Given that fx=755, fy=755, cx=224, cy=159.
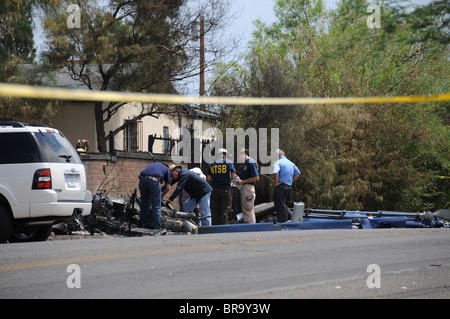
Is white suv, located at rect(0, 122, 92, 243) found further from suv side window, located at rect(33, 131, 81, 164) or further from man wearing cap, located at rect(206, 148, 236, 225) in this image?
→ man wearing cap, located at rect(206, 148, 236, 225)

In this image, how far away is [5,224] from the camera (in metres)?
12.3

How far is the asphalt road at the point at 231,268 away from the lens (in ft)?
23.8


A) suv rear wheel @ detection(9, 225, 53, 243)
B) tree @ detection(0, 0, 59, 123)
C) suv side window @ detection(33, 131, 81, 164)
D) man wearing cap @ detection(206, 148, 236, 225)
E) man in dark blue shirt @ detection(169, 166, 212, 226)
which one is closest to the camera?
suv side window @ detection(33, 131, 81, 164)

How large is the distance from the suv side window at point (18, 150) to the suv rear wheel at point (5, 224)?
771mm

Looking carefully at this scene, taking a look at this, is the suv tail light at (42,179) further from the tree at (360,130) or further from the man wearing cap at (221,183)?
the tree at (360,130)

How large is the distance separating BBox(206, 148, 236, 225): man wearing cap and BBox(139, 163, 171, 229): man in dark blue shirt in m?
1.83

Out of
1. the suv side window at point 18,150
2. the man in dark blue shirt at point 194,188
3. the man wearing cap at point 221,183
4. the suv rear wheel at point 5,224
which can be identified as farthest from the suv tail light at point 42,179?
the man wearing cap at point 221,183

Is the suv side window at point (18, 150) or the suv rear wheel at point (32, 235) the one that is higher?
the suv side window at point (18, 150)

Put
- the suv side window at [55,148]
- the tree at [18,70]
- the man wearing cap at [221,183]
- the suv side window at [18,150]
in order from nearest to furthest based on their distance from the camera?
1. the suv side window at [18,150]
2. the suv side window at [55,148]
3. the man wearing cap at [221,183]
4. the tree at [18,70]

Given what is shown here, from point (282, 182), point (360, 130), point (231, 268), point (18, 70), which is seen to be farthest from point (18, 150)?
point (360, 130)

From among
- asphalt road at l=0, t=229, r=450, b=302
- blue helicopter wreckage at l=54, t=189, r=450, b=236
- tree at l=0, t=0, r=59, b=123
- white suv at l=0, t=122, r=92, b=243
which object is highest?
tree at l=0, t=0, r=59, b=123


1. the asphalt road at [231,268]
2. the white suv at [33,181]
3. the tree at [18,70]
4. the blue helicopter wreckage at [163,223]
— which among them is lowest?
the blue helicopter wreckage at [163,223]

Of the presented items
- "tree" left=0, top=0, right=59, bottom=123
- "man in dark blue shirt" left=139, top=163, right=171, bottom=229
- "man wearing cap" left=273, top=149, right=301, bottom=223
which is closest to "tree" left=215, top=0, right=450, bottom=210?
"tree" left=0, top=0, right=59, bottom=123

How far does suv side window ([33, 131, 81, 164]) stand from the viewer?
41.4ft
